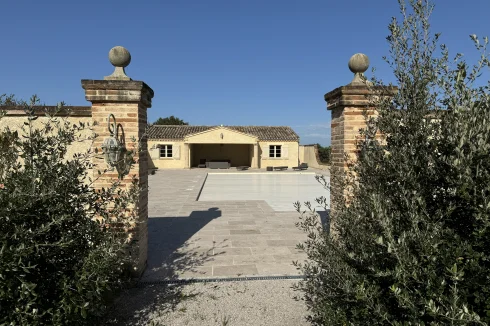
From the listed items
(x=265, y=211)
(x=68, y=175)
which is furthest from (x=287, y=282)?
(x=265, y=211)

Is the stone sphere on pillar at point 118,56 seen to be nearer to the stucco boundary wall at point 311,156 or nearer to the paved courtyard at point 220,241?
the paved courtyard at point 220,241

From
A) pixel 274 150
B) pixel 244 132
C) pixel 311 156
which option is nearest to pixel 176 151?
pixel 244 132

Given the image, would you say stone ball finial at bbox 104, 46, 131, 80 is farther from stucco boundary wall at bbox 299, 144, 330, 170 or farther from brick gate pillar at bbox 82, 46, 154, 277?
stucco boundary wall at bbox 299, 144, 330, 170

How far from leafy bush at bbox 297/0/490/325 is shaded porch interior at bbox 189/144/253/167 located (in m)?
31.9

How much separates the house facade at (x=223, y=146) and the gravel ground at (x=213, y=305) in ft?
85.5

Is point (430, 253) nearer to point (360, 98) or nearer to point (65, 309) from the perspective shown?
point (65, 309)

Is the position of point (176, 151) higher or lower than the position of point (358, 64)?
lower

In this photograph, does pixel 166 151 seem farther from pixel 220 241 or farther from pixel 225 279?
pixel 225 279

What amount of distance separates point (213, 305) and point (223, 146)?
103ft

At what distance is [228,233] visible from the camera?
6668 millimetres

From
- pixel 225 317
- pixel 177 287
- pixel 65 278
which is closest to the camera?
pixel 65 278

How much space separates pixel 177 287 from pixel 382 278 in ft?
9.25

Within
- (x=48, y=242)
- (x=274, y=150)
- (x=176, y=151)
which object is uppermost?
(x=274, y=150)

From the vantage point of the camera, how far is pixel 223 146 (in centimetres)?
3466
